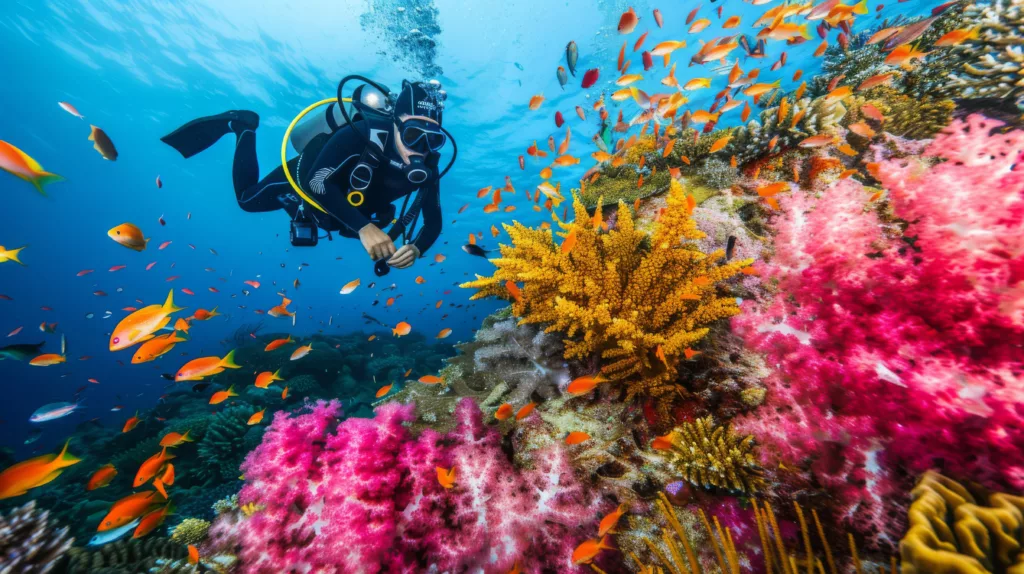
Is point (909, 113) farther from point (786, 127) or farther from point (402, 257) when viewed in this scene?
point (402, 257)

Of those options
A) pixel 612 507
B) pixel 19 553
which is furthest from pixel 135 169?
pixel 612 507

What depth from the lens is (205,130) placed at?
222 inches

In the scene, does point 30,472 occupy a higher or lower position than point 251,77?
lower

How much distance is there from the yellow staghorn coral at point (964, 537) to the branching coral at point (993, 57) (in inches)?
135

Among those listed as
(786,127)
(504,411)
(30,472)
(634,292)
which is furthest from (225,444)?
(786,127)

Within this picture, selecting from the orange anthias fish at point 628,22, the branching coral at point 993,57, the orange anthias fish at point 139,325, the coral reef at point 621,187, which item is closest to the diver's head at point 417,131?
the coral reef at point 621,187

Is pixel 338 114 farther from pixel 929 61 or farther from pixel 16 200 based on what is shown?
pixel 16 200

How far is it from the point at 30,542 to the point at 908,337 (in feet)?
18.8

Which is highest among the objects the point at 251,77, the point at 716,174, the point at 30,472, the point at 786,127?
the point at 251,77

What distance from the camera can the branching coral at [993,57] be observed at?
2.82 metres

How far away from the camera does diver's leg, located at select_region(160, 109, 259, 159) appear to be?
17.7 ft

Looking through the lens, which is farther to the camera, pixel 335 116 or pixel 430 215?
pixel 335 116

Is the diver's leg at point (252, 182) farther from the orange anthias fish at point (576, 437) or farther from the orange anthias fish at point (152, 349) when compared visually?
the orange anthias fish at point (576, 437)

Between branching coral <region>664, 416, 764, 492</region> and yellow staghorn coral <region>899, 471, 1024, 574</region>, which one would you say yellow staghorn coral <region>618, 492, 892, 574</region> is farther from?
yellow staghorn coral <region>899, 471, 1024, 574</region>
